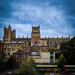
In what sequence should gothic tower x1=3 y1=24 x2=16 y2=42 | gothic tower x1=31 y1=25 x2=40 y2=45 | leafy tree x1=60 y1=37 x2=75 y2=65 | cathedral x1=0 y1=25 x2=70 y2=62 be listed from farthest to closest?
gothic tower x1=3 y1=24 x2=16 y2=42 → gothic tower x1=31 y1=25 x2=40 y2=45 → cathedral x1=0 y1=25 x2=70 y2=62 → leafy tree x1=60 y1=37 x2=75 y2=65

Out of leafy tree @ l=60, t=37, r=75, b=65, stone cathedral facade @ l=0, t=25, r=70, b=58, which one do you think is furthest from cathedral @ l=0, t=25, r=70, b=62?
leafy tree @ l=60, t=37, r=75, b=65

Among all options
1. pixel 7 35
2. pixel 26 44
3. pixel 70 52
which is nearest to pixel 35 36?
pixel 26 44

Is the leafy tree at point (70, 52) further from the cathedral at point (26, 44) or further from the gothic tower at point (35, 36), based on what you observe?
the gothic tower at point (35, 36)

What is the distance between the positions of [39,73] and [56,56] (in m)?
15.6

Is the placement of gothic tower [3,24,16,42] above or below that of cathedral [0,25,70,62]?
above

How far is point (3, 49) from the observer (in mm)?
56125

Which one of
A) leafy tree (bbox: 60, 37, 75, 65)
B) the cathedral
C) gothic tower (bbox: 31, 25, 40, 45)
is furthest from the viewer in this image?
gothic tower (bbox: 31, 25, 40, 45)

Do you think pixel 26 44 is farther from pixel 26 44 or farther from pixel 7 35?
pixel 7 35

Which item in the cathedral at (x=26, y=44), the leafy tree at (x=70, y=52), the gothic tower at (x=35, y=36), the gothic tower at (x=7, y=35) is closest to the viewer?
the leafy tree at (x=70, y=52)

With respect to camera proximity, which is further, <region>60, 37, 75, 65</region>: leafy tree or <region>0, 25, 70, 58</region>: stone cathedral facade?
<region>0, 25, 70, 58</region>: stone cathedral facade

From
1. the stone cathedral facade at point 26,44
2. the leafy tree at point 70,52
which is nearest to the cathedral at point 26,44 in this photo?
the stone cathedral facade at point 26,44

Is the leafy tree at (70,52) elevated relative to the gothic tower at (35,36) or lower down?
lower down

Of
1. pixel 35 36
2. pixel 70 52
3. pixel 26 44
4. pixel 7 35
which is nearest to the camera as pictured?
pixel 70 52

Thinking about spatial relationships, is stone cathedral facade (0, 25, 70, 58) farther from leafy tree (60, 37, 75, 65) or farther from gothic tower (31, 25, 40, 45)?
leafy tree (60, 37, 75, 65)
